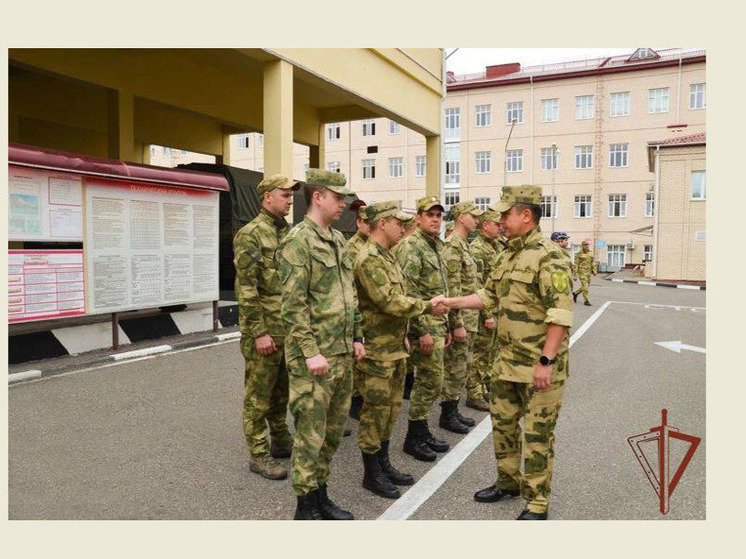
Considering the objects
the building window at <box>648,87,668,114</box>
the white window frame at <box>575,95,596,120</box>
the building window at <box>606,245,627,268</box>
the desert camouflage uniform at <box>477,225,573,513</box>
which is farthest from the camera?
the building window at <box>606,245,627,268</box>

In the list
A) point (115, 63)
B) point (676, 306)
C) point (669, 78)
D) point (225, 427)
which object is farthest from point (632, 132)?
point (225, 427)

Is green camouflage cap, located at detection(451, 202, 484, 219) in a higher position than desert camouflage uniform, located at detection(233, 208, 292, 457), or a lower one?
higher

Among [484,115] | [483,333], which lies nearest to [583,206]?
[484,115]

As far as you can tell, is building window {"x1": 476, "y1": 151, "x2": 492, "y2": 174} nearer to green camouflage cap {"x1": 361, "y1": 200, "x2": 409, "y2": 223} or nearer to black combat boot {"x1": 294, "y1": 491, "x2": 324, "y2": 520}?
green camouflage cap {"x1": 361, "y1": 200, "x2": 409, "y2": 223}

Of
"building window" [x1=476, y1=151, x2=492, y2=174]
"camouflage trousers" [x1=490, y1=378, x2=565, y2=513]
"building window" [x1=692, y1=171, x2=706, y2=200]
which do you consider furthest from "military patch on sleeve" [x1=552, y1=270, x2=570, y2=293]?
"building window" [x1=476, y1=151, x2=492, y2=174]

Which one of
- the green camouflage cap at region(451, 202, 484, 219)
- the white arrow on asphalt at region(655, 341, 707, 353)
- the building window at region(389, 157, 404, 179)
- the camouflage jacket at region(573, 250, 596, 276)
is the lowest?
the white arrow on asphalt at region(655, 341, 707, 353)

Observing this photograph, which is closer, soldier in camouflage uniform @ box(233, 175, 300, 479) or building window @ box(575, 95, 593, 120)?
soldier in camouflage uniform @ box(233, 175, 300, 479)

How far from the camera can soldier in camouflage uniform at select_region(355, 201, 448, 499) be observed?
12.6 feet

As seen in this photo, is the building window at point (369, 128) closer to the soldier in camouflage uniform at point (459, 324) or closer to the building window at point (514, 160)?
the building window at point (514, 160)

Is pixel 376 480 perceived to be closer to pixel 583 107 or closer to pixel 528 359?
pixel 528 359

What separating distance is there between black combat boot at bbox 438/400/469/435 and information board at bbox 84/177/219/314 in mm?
4928

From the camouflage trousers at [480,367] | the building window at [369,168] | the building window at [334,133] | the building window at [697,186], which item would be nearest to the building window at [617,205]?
the building window at [697,186]

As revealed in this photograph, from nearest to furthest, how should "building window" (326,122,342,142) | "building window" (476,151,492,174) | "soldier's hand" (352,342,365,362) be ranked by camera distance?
"soldier's hand" (352,342,365,362) → "building window" (476,151,492,174) → "building window" (326,122,342,142)

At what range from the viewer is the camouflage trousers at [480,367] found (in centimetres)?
601
